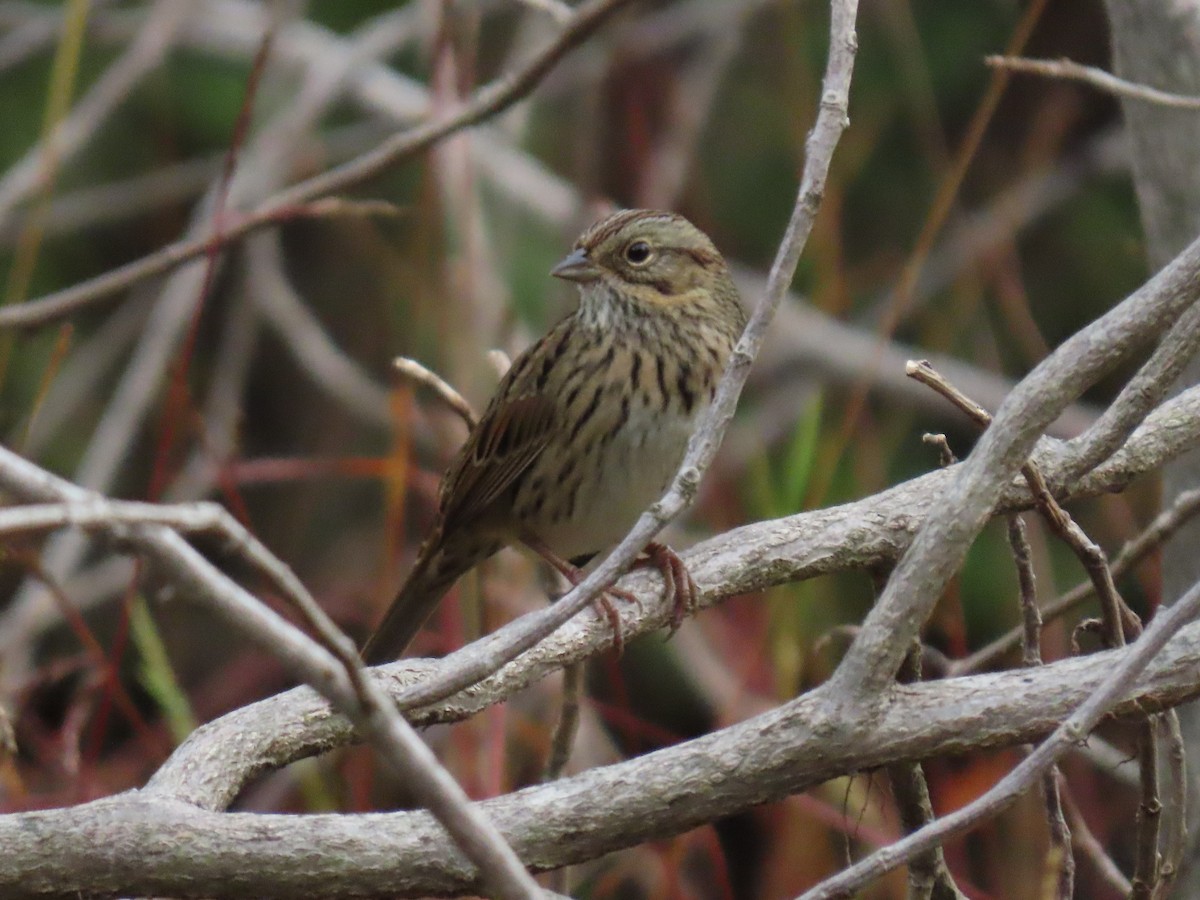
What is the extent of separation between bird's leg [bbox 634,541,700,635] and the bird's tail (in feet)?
2.33

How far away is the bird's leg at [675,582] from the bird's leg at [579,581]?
0.06m

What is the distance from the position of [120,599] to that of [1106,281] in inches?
120

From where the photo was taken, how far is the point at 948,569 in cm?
188

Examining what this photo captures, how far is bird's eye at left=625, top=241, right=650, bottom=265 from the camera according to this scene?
3590 millimetres

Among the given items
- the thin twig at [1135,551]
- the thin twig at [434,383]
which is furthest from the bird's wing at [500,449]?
the thin twig at [1135,551]

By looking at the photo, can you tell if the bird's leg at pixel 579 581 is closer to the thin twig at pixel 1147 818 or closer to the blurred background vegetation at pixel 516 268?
the blurred background vegetation at pixel 516 268

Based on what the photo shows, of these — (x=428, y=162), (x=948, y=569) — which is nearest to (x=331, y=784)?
(x=428, y=162)

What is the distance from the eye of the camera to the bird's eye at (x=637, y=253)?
11.8ft

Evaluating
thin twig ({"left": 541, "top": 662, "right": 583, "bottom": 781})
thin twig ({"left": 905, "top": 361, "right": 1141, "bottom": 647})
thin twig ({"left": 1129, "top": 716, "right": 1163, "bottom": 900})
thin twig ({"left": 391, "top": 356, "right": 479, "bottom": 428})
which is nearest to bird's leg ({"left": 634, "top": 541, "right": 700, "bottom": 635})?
thin twig ({"left": 541, "top": 662, "right": 583, "bottom": 781})

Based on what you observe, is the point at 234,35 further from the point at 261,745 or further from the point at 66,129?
the point at 261,745

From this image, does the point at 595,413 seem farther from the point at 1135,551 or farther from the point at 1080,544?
the point at 1080,544

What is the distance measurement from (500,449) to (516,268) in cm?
195

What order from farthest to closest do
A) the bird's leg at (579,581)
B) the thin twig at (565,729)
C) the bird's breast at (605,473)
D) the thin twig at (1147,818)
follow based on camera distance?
the bird's breast at (605,473)
the thin twig at (565,729)
the bird's leg at (579,581)
the thin twig at (1147,818)

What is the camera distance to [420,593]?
3.57m
